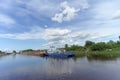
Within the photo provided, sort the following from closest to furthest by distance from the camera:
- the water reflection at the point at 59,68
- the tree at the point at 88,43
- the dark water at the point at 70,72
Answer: the dark water at the point at 70,72 → the water reflection at the point at 59,68 → the tree at the point at 88,43

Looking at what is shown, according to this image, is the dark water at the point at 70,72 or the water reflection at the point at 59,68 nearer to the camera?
the dark water at the point at 70,72

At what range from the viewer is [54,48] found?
3450 inches

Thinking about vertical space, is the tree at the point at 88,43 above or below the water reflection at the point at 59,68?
above

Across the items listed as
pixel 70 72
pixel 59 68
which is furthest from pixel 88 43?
pixel 70 72

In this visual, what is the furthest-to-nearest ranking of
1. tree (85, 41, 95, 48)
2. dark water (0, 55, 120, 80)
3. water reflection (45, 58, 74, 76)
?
tree (85, 41, 95, 48)
water reflection (45, 58, 74, 76)
dark water (0, 55, 120, 80)

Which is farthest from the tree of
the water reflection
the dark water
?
the dark water

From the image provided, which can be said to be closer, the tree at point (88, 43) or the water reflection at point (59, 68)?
the water reflection at point (59, 68)

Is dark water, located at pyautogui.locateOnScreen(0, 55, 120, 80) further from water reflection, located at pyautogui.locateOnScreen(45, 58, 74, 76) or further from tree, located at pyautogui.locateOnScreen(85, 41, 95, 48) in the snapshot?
tree, located at pyautogui.locateOnScreen(85, 41, 95, 48)

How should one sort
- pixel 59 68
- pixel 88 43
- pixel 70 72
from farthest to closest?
pixel 88 43 < pixel 59 68 < pixel 70 72

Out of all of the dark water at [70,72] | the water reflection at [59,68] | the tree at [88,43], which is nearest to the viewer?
the dark water at [70,72]

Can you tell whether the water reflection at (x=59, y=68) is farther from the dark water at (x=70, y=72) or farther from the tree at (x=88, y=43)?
the tree at (x=88, y=43)

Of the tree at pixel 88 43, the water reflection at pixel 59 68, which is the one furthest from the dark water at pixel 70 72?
the tree at pixel 88 43

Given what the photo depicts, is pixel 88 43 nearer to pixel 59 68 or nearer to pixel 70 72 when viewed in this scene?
pixel 59 68

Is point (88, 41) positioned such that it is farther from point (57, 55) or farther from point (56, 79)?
point (56, 79)
